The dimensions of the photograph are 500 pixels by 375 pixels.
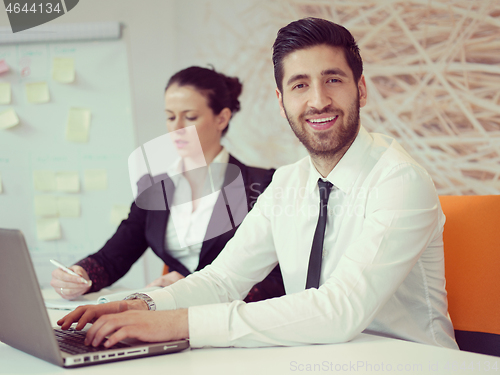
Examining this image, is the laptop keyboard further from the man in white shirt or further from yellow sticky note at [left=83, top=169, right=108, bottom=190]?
yellow sticky note at [left=83, top=169, right=108, bottom=190]

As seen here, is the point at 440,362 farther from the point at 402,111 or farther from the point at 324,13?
the point at 324,13

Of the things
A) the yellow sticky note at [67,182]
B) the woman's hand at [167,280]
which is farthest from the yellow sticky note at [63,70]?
the woman's hand at [167,280]

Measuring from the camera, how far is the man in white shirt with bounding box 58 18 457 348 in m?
0.77

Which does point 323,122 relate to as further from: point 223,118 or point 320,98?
point 223,118

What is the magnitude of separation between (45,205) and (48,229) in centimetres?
13

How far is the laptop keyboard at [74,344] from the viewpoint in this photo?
2.28 ft

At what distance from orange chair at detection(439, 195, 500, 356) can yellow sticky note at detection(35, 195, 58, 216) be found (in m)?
2.01

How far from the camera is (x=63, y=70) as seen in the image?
8.00ft

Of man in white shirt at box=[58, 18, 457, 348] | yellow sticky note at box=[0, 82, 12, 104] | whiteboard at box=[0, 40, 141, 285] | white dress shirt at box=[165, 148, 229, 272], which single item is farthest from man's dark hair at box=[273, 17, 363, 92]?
yellow sticky note at box=[0, 82, 12, 104]

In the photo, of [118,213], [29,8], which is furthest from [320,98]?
[29,8]

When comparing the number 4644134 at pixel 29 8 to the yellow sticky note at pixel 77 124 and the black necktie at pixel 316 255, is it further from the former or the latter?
the black necktie at pixel 316 255

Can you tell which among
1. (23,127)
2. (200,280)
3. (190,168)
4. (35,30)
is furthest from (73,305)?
(35,30)

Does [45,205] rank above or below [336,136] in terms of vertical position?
below

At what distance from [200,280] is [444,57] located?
1591mm
